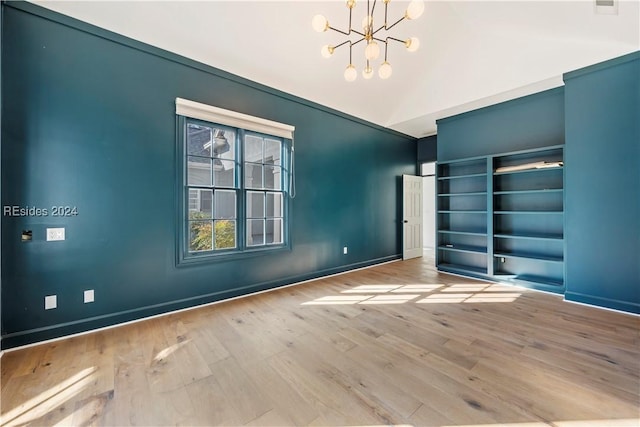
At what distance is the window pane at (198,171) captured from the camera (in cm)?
320

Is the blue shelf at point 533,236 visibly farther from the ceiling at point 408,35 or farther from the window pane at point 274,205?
the window pane at point 274,205

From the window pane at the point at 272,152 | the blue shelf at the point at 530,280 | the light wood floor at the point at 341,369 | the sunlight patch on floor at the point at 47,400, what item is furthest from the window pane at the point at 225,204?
the blue shelf at the point at 530,280

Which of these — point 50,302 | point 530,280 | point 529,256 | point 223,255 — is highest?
point 223,255

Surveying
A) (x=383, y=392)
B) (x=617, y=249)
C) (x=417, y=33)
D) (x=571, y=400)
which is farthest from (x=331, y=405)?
(x=417, y=33)

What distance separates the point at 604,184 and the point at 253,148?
458cm

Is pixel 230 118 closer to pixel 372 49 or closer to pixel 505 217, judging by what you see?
pixel 372 49

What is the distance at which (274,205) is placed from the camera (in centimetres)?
405

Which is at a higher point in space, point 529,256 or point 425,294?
point 529,256

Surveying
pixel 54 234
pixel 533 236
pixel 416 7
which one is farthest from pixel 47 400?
pixel 533 236

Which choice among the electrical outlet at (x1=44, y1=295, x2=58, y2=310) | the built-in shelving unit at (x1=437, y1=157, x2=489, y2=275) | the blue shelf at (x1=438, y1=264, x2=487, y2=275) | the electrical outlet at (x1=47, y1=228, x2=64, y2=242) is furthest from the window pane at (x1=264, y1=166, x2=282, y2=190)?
the blue shelf at (x1=438, y1=264, x2=487, y2=275)

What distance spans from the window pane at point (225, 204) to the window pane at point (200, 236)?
19 centimetres

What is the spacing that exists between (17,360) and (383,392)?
289 centimetres

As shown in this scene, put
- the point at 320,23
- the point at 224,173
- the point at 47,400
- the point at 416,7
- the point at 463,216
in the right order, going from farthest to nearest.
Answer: the point at 463,216 → the point at 224,173 → the point at 320,23 → the point at 416,7 → the point at 47,400

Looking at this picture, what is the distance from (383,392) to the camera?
173 cm
